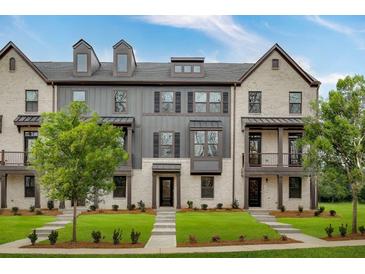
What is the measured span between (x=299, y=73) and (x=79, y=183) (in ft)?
60.1

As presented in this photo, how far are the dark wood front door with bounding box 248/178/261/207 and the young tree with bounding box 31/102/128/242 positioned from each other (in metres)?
15.0

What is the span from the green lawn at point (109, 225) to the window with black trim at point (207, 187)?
17.6 ft

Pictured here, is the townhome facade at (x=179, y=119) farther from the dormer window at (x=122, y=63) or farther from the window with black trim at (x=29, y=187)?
the dormer window at (x=122, y=63)

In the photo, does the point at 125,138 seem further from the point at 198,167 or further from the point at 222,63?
the point at 222,63

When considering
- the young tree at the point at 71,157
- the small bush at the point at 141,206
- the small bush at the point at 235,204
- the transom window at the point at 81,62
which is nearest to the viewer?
the young tree at the point at 71,157

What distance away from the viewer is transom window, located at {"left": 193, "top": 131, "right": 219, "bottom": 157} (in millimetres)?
27734

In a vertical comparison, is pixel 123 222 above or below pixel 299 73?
below

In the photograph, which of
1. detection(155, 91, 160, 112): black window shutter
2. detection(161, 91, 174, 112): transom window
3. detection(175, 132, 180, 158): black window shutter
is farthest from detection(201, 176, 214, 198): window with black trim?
detection(155, 91, 160, 112): black window shutter

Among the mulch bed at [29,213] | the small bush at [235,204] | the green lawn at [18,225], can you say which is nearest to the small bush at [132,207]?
the mulch bed at [29,213]

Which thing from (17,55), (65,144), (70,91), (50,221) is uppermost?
(17,55)

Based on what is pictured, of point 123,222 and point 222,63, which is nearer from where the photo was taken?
point 123,222

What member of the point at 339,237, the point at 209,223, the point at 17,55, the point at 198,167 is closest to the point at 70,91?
the point at 17,55

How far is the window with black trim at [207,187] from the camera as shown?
28.4 m

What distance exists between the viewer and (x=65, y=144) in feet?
50.0
